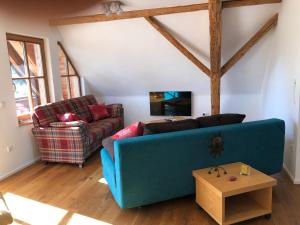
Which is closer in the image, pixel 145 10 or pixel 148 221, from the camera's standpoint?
pixel 148 221

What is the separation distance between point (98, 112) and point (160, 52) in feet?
5.43

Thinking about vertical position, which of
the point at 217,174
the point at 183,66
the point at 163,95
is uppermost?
the point at 183,66

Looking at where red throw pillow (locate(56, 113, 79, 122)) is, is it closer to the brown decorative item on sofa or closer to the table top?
the brown decorative item on sofa

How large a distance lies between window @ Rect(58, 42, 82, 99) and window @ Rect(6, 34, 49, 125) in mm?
640

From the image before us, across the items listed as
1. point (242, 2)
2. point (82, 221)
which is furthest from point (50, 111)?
point (242, 2)

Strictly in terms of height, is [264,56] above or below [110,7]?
below

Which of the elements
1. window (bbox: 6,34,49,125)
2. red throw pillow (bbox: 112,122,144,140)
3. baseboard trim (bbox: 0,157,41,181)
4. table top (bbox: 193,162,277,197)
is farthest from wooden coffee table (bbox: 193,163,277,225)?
window (bbox: 6,34,49,125)

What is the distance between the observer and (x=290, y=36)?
10.6ft

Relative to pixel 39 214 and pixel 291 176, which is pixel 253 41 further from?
pixel 39 214

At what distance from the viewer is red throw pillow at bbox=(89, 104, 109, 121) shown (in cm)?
496

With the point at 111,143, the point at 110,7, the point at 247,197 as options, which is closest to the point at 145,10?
the point at 110,7

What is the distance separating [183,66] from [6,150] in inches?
132

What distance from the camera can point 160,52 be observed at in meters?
4.88

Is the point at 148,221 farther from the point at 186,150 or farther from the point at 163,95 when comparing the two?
the point at 163,95
